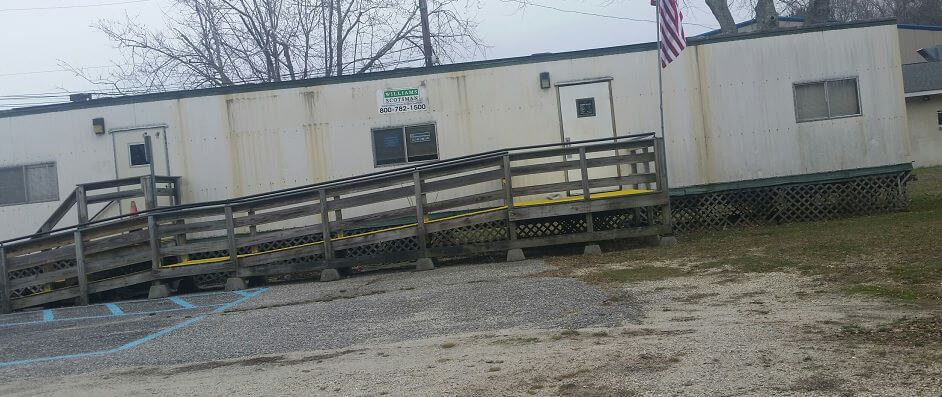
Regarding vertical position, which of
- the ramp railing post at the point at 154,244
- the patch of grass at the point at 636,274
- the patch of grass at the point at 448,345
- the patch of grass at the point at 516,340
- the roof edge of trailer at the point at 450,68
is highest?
the roof edge of trailer at the point at 450,68

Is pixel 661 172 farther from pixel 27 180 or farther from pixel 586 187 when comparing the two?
pixel 27 180

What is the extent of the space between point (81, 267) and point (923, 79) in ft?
84.3

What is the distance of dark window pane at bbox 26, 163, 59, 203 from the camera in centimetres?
1491

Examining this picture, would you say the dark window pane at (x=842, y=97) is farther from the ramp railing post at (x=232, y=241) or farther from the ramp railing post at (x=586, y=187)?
Answer: the ramp railing post at (x=232, y=241)

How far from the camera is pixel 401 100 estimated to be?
47.9 feet

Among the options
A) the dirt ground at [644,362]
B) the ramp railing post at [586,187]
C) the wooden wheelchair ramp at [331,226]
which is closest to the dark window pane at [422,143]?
the wooden wheelchair ramp at [331,226]

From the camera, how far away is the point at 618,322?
7.59 metres

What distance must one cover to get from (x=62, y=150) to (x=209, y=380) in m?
9.94

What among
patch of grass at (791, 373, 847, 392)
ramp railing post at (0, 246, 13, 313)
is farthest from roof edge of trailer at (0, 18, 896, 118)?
patch of grass at (791, 373, 847, 392)

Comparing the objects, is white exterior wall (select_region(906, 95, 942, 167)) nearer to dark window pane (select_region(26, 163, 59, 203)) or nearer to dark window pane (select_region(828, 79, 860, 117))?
dark window pane (select_region(828, 79, 860, 117))

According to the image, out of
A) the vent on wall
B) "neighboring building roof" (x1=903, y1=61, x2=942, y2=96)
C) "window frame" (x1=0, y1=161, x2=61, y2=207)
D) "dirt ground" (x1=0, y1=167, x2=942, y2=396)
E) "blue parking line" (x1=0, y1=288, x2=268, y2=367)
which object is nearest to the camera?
"dirt ground" (x1=0, y1=167, x2=942, y2=396)

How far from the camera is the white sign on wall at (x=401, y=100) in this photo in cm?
1457

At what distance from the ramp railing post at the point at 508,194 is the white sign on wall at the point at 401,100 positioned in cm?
223

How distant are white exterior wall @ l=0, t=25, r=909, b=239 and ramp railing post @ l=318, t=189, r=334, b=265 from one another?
69.4 inches
